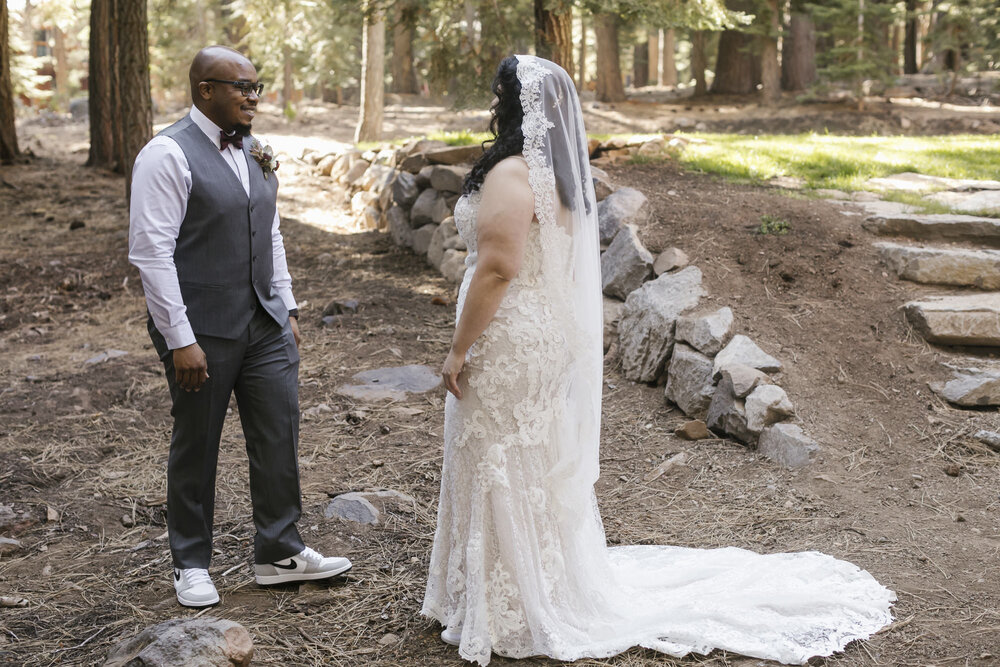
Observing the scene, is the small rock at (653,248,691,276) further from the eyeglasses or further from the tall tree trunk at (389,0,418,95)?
the tall tree trunk at (389,0,418,95)

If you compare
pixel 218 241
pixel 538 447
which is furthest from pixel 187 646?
pixel 218 241

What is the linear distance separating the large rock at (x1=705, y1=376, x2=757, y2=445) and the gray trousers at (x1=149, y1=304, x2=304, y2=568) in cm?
266

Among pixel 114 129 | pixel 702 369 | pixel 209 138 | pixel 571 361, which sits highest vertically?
pixel 114 129

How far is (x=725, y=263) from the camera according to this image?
6.38 metres

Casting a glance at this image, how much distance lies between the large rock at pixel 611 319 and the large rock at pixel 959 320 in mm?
1969

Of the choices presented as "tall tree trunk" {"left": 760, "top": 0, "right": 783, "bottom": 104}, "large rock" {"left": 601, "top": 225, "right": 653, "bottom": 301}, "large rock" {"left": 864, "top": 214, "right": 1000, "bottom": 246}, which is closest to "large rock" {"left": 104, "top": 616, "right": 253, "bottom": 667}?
"large rock" {"left": 601, "top": 225, "right": 653, "bottom": 301}

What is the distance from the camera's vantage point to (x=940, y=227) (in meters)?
6.34

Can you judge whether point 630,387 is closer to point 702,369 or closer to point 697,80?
point 702,369

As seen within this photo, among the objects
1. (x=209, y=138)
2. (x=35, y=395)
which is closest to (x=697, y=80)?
(x=35, y=395)

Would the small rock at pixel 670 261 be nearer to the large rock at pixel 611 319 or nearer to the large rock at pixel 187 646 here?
the large rock at pixel 611 319

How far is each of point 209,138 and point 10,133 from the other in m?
14.9

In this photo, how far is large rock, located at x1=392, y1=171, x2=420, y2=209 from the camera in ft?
32.3

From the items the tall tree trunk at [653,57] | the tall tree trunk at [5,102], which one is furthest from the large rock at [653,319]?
the tall tree trunk at [653,57]

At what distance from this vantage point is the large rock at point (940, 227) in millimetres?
6219
